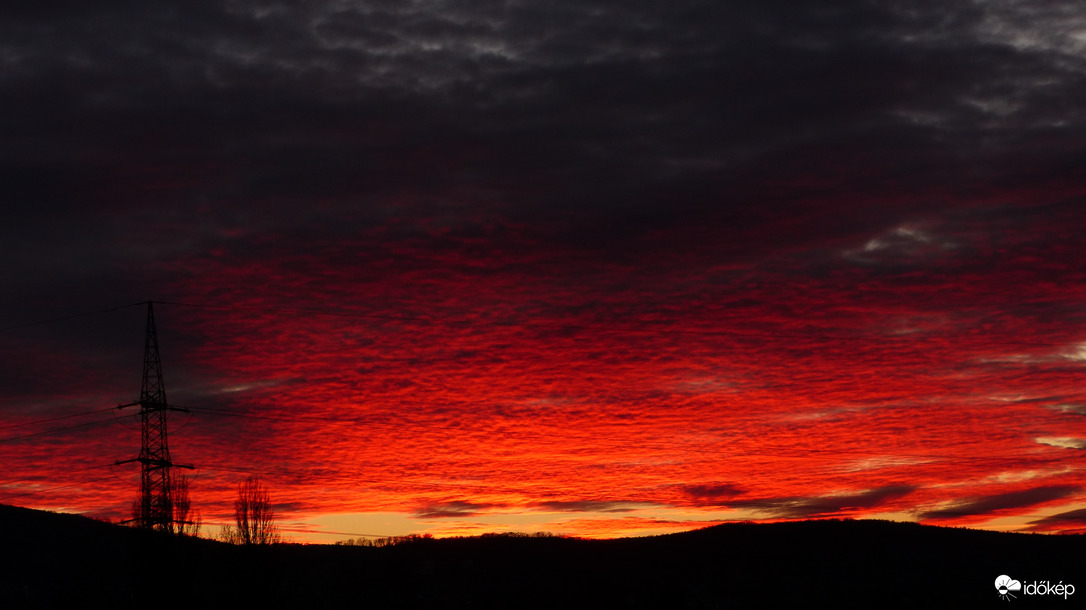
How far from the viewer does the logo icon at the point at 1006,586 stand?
114 m

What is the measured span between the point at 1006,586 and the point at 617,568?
47605 millimetres

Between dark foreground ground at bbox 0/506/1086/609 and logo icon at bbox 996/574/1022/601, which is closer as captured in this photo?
logo icon at bbox 996/574/1022/601

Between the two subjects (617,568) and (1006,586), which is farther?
(617,568)

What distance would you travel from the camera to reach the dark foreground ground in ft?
403

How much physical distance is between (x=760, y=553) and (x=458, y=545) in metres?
41.9

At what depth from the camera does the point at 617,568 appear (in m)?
141

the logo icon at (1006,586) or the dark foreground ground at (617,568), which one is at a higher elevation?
the dark foreground ground at (617,568)

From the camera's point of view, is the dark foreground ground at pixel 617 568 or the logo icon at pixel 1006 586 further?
the dark foreground ground at pixel 617 568

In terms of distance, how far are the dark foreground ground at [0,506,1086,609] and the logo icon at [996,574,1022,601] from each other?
174cm

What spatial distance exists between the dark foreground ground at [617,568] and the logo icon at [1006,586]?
174 cm

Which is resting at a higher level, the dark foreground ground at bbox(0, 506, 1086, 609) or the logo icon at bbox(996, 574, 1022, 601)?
the dark foreground ground at bbox(0, 506, 1086, 609)

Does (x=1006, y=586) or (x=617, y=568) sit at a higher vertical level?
(x=617, y=568)

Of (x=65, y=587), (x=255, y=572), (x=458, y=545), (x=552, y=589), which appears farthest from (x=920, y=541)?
(x=65, y=587)

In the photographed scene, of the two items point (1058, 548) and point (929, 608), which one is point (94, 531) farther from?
point (1058, 548)
